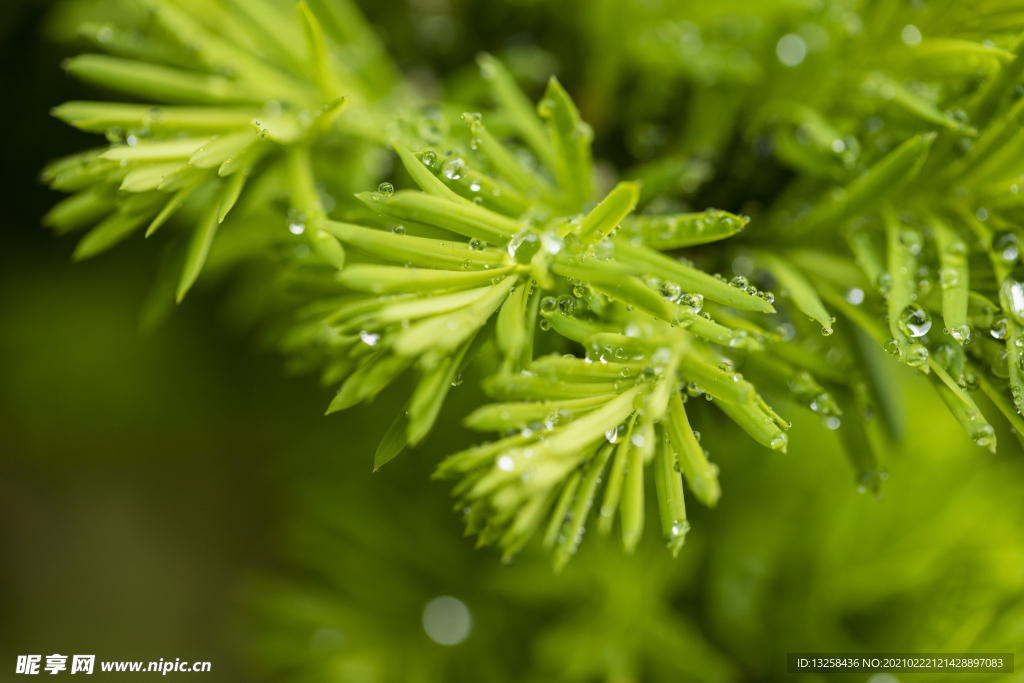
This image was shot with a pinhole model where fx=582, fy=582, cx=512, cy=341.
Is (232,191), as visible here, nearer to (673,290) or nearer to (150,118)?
(150,118)

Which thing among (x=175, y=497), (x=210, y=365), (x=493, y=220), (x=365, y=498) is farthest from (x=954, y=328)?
(x=175, y=497)

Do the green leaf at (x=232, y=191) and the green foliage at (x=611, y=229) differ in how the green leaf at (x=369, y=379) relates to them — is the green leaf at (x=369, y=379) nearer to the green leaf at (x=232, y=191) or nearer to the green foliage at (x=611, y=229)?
the green foliage at (x=611, y=229)

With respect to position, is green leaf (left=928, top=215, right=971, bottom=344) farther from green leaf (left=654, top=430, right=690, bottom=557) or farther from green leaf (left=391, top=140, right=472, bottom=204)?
Answer: green leaf (left=391, top=140, right=472, bottom=204)

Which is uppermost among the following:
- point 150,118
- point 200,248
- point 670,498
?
point 150,118

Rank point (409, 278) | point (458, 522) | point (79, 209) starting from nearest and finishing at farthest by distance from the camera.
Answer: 1. point (409, 278)
2. point (79, 209)
3. point (458, 522)

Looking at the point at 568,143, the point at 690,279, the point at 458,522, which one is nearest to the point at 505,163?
the point at 568,143

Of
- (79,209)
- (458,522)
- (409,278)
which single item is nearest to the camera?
(409,278)
